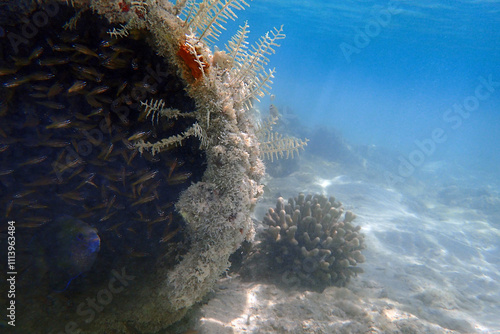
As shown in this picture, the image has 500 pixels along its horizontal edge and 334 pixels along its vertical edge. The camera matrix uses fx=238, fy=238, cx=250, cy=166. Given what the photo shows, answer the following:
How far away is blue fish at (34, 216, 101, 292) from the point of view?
228cm

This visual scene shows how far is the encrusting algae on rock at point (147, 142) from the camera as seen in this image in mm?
2121

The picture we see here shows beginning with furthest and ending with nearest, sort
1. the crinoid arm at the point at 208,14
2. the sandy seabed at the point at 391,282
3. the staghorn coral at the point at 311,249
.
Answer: the staghorn coral at the point at 311,249
the sandy seabed at the point at 391,282
the crinoid arm at the point at 208,14

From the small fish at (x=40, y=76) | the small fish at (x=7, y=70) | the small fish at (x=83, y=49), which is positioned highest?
the small fish at (x=83, y=49)

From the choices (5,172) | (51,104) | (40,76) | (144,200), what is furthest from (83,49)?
(144,200)

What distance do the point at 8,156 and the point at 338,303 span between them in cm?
482

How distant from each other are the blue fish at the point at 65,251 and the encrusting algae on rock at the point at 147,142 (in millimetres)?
151

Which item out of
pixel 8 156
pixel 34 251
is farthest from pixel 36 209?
pixel 8 156

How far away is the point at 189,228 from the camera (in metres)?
2.57

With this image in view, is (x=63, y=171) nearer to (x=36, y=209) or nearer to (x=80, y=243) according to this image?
(x=36, y=209)

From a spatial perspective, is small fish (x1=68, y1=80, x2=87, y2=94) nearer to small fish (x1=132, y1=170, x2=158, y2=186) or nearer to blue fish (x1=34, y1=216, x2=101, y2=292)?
small fish (x1=132, y1=170, x2=158, y2=186)

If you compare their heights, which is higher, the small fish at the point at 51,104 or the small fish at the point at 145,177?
the small fish at the point at 51,104

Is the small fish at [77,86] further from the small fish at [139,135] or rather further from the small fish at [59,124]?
the small fish at [139,135]

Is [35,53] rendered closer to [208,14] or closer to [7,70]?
[7,70]

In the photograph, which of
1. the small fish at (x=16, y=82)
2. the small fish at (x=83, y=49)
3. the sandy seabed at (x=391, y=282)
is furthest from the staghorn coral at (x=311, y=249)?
the small fish at (x=16, y=82)
